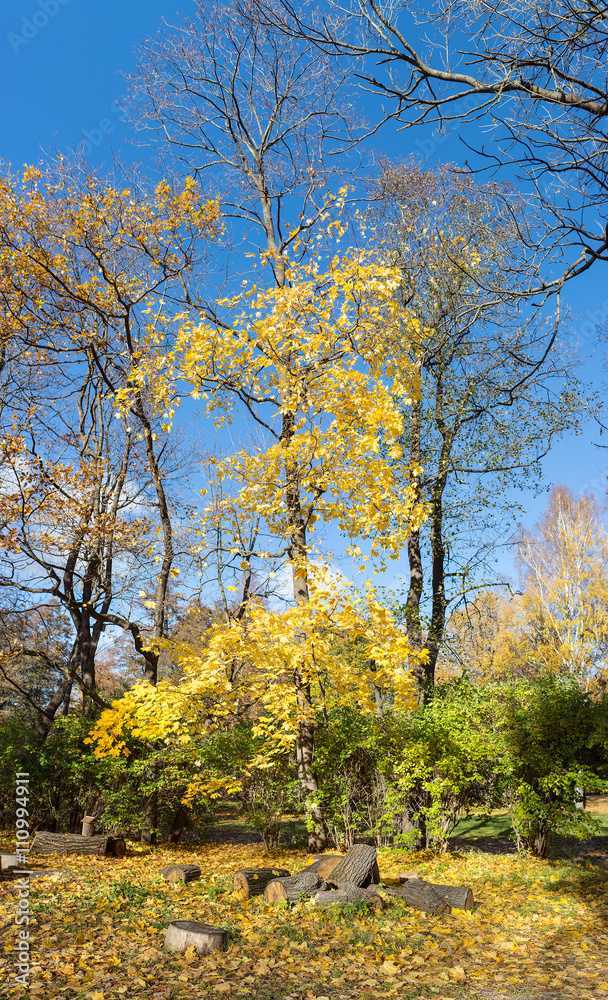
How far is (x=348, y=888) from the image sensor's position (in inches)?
220

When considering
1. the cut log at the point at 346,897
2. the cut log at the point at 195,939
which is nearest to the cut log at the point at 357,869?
the cut log at the point at 346,897

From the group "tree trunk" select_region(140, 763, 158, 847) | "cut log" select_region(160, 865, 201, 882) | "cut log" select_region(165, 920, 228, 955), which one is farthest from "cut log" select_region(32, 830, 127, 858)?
"cut log" select_region(165, 920, 228, 955)

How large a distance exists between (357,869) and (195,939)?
Answer: 6.68 feet

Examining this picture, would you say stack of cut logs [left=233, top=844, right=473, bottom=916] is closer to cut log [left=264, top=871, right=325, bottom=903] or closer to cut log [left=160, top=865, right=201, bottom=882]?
cut log [left=264, top=871, right=325, bottom=903]

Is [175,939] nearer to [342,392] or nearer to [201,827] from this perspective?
[342,392]

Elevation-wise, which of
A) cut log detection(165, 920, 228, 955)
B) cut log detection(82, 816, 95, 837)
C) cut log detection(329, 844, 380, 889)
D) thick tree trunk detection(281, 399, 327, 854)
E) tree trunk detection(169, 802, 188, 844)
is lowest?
tree trunk detection(169, 802, 188, 844)

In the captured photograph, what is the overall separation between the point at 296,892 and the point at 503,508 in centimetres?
778

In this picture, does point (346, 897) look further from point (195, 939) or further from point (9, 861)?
point (9, 861)

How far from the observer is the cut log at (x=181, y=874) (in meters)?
6.44

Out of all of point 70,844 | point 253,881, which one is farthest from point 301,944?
point 70,844

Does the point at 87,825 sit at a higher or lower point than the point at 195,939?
lower

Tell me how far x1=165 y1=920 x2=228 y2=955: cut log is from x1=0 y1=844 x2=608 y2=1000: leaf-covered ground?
4.1 inches

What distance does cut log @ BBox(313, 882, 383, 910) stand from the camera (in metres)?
5.41

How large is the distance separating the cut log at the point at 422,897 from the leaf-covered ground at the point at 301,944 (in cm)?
13
